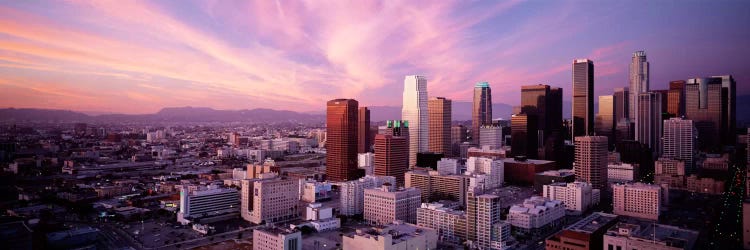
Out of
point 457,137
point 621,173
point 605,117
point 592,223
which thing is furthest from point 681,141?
point 592,223

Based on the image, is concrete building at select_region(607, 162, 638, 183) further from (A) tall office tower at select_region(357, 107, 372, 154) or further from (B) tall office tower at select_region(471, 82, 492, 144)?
(B) tall office tower at select_region(471, 82, 492, 144)

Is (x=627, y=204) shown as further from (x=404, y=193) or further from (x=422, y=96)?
(x=422, y=96)

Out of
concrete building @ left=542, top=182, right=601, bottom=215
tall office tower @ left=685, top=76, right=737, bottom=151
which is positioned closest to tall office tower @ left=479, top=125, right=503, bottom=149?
tall office tower @ left=685, top=76, right=737, bottom=151

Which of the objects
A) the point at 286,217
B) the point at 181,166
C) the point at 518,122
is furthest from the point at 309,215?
the point at 518,122

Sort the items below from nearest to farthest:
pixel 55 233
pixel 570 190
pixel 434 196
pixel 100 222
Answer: pixel 55 233, pixel 100 222, pixel 570 190, pixel 434 196

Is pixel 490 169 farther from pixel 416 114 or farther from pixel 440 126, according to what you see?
pixel 416 114
